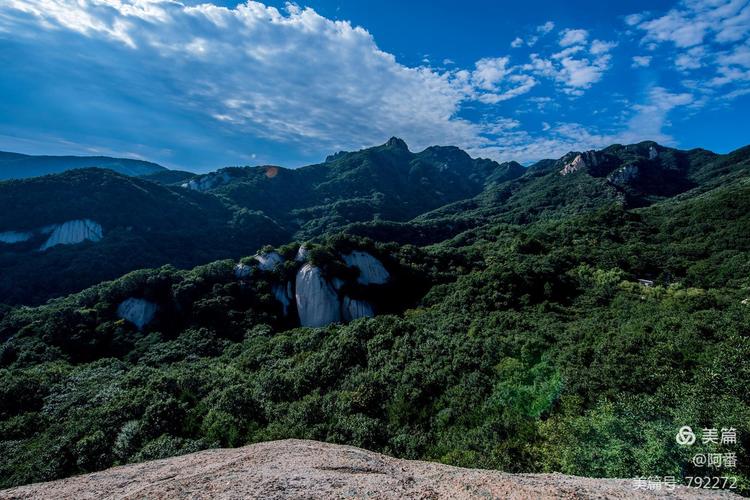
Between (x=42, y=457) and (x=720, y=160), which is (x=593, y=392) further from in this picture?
(x=720, y=160)

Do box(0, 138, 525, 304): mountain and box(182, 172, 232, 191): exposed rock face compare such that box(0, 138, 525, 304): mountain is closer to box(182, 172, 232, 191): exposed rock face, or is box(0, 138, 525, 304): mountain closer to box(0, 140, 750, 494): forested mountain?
box(0, 140, 750, 494): forested mountain

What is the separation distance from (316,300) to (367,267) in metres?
8.79

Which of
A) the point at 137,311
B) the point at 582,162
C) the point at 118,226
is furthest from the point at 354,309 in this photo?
the point at 582,162

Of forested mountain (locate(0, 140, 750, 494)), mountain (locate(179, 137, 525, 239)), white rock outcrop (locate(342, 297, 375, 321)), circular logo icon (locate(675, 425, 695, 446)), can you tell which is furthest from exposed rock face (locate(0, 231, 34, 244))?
circular logo icon (locate(675, 425, 695, 446))

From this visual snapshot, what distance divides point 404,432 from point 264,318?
94.3ft

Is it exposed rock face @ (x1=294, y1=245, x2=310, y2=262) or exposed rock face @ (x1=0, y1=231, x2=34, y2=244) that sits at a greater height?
exposed rock face @ (x1=0, y1=231, x2=34, y2=244)

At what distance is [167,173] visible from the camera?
634 ft

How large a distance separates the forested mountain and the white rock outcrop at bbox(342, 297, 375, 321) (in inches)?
12.8

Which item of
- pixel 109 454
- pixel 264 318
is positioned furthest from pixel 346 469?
pixel 264 318

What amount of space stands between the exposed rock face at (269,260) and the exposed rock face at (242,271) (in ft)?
5.43

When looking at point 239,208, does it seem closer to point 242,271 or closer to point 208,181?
point 208,181

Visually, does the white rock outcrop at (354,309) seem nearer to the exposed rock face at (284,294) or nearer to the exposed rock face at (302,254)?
the exposed rock face at (284,294)

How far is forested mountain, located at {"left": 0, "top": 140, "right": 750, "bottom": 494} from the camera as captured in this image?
13.2 m

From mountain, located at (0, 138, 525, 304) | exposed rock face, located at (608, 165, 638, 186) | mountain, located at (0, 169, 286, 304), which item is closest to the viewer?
mountain, located at (0, 169, 286, 304)
